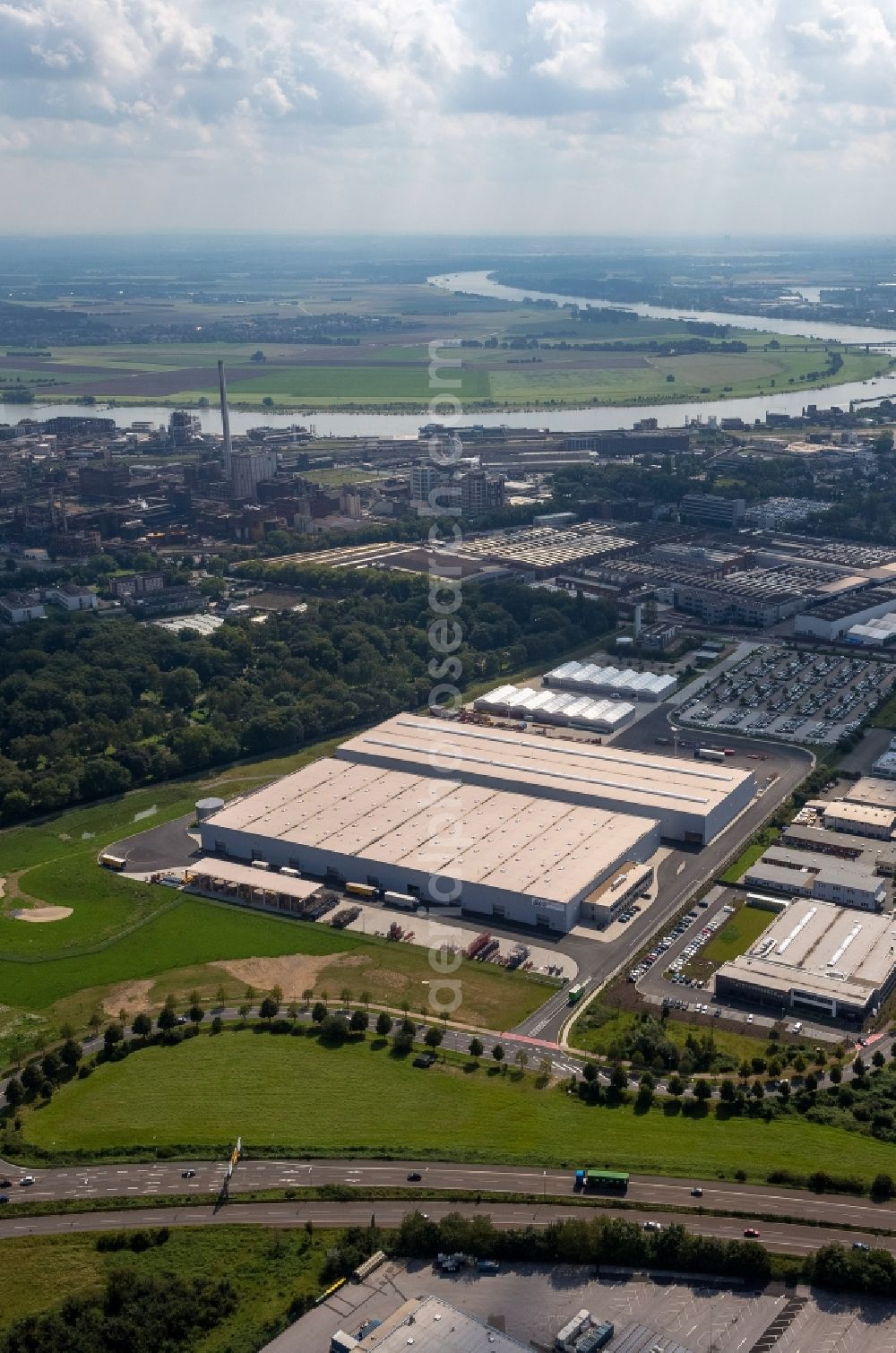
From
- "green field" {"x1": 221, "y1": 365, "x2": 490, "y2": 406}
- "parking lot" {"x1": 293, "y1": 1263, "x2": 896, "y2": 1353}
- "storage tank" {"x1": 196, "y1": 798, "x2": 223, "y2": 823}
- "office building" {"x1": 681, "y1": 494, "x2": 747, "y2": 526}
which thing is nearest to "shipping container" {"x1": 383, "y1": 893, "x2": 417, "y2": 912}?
"storage tank" {"x1": 196, "y1": 798, "x2": 223, "y2": 823}

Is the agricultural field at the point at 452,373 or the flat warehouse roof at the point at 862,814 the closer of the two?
the flat warehouse roof at the point at 862,814

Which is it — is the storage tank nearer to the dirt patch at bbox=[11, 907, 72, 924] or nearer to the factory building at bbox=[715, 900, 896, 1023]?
the dirt patch at bbox=[11, 907, 72, 924]

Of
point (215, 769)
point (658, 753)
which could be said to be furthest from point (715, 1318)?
point (215, 769)

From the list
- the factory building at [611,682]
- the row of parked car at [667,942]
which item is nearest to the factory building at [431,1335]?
the row of parked car at [667,942]

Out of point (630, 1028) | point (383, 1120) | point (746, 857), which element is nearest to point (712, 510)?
point (746, 857)

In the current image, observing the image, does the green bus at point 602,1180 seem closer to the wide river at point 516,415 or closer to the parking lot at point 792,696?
the parking lot at point 792,696

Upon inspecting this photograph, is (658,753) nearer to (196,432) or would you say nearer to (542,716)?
(542,716)
